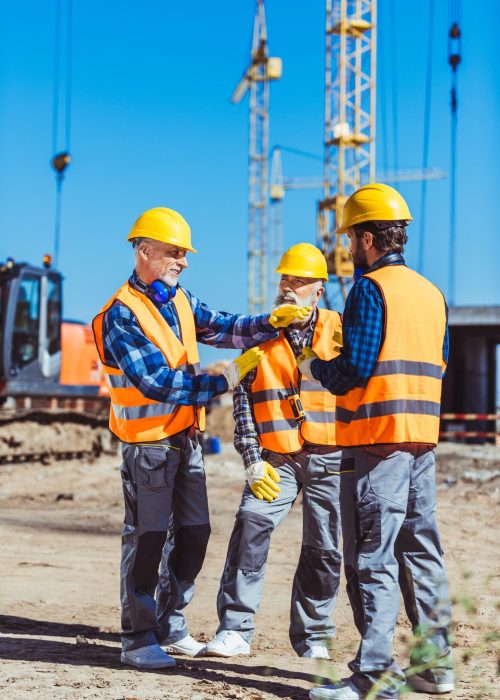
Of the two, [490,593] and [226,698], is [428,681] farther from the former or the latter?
[490,593]

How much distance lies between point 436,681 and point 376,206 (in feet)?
6.40

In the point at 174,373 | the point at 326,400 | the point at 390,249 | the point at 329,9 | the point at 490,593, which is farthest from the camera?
the point at 329,9

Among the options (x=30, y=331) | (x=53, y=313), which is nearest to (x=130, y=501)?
(x=30, y=331)

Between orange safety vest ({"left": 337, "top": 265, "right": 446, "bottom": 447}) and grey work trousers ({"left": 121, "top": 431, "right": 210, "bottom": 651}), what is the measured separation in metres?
0.99

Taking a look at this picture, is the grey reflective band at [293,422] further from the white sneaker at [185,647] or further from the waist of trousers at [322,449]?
the white sneaker at [185,647]

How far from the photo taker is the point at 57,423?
1662 cm

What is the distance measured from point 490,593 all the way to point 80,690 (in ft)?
11.8

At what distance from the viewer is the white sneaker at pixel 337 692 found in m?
3.72

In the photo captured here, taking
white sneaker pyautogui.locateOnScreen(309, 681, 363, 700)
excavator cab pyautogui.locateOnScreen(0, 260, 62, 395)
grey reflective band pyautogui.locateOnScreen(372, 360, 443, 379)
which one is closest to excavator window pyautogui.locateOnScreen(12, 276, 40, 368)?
excavator cab pyautogui.locateOnScreen(0, 260, 62, 395)

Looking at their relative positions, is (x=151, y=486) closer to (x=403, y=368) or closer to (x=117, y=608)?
(x=403, y=368)

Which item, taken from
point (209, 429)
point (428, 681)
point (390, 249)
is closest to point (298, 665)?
point (428, 681)

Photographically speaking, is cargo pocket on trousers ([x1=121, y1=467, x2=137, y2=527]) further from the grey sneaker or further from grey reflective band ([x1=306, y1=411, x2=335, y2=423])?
the grey sneaker

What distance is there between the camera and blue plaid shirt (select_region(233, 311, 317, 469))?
4.88 m

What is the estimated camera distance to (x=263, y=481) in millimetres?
4758
